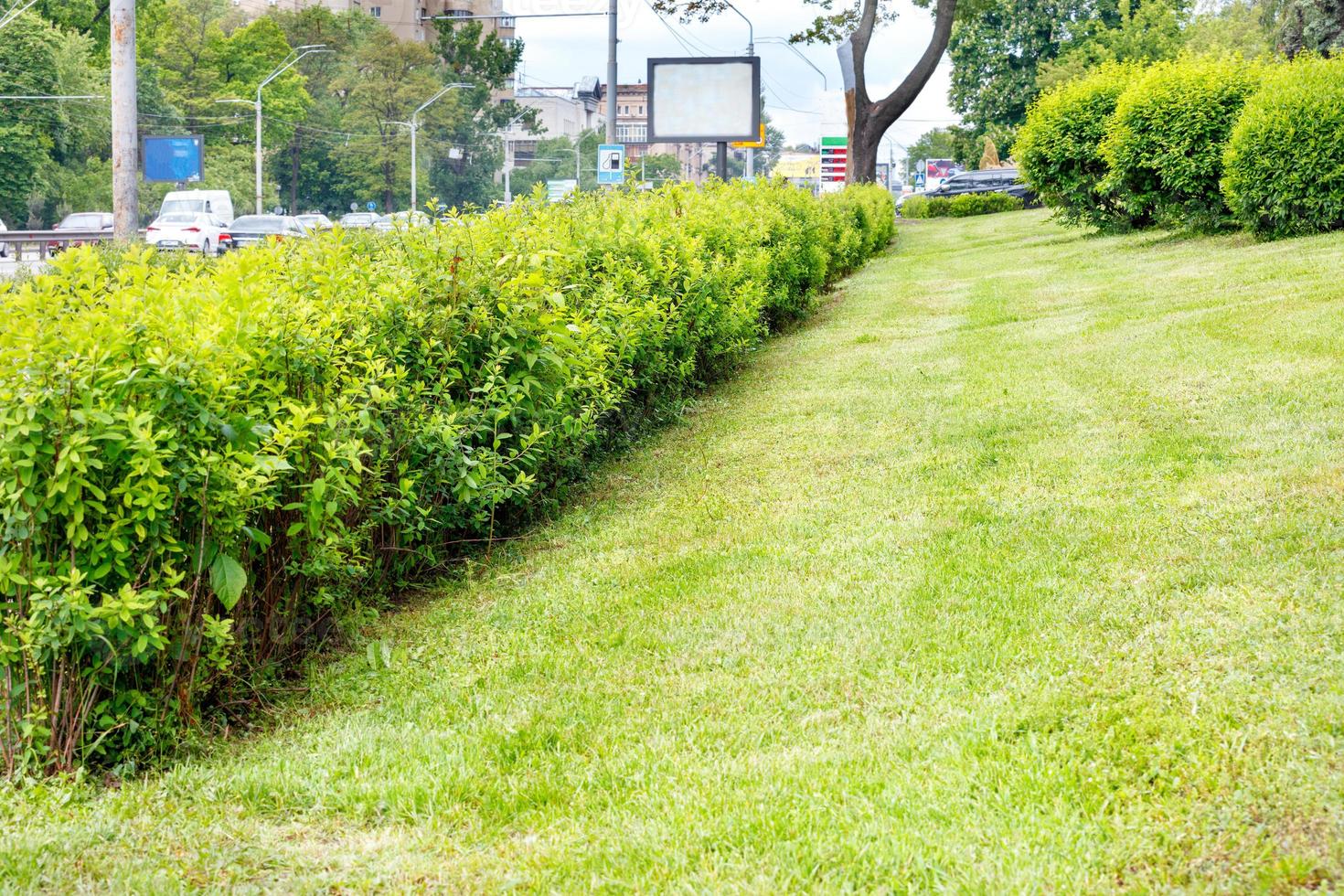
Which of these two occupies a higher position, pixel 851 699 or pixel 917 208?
pixel 917 208

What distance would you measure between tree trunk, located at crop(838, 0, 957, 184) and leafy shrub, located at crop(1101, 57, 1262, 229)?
52.8 ft

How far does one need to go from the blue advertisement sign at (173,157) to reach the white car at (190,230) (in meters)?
12.0

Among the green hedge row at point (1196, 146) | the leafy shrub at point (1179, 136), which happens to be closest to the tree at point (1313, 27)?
the green hedge row at point (1196, 146)

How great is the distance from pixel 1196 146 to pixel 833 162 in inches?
1185

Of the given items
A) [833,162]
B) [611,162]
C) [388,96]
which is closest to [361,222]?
[611,162]

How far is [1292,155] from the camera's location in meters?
15.2

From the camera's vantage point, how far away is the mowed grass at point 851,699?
3.00 m

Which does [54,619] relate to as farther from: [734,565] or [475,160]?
[475,160]

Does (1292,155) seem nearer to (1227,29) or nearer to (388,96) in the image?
(1227,29)

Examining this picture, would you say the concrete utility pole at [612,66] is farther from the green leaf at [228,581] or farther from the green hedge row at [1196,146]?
the green leaf at [228,581]

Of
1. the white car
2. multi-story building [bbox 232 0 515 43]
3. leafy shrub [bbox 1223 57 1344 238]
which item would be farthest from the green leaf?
multi-story building [bbox 232 0 515 43]

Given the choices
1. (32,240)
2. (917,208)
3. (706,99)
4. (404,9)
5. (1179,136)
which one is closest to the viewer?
(1179,136)

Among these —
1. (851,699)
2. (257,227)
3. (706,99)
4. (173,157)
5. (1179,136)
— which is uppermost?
(173,157)

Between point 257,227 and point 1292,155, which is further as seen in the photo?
point 257,227
